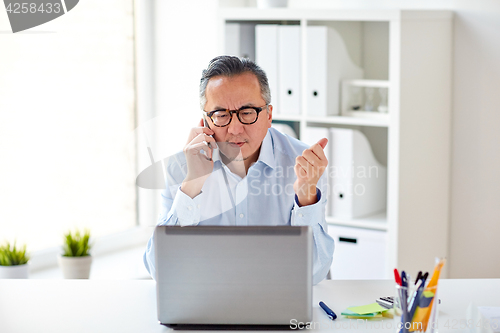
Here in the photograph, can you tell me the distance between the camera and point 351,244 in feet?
8.86

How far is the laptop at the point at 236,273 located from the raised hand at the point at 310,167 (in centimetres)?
29

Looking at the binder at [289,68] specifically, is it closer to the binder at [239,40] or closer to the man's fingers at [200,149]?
the binder at [239,40]

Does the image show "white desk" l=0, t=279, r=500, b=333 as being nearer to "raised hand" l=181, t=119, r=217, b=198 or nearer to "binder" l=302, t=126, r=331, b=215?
"raised hand" l=181, t=119, r=217, b=198

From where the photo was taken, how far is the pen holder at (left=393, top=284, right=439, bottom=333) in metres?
1.14

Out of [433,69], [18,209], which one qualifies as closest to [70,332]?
[18,209]

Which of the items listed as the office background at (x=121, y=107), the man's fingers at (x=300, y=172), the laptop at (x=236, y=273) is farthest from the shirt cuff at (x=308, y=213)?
the office background at (x=121, y=107)

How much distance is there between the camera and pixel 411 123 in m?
2.52

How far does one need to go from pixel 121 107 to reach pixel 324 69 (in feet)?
3.92

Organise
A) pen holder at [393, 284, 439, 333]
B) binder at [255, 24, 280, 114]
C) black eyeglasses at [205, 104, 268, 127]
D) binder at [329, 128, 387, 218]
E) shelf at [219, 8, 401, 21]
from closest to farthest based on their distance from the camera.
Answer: pen holder at [393, 284, 439, 333] → black eyeglasses at [205, 104, 268, 127] → shelf at [219, 8, 401, 21] → binder at [329, 128, 387, 218] → binder at [255, 24, 280, 114]

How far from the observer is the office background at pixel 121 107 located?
2.56 metres

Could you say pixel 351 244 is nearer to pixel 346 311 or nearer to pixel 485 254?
pixel 485 254

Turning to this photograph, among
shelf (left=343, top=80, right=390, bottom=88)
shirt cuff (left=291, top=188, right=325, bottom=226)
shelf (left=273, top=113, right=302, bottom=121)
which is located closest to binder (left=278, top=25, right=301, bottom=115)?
shelf (left=273, top=113, right=302, bottom=121)

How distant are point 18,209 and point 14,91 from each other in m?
0.56

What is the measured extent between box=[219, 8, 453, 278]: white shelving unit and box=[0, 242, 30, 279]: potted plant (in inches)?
52.8
